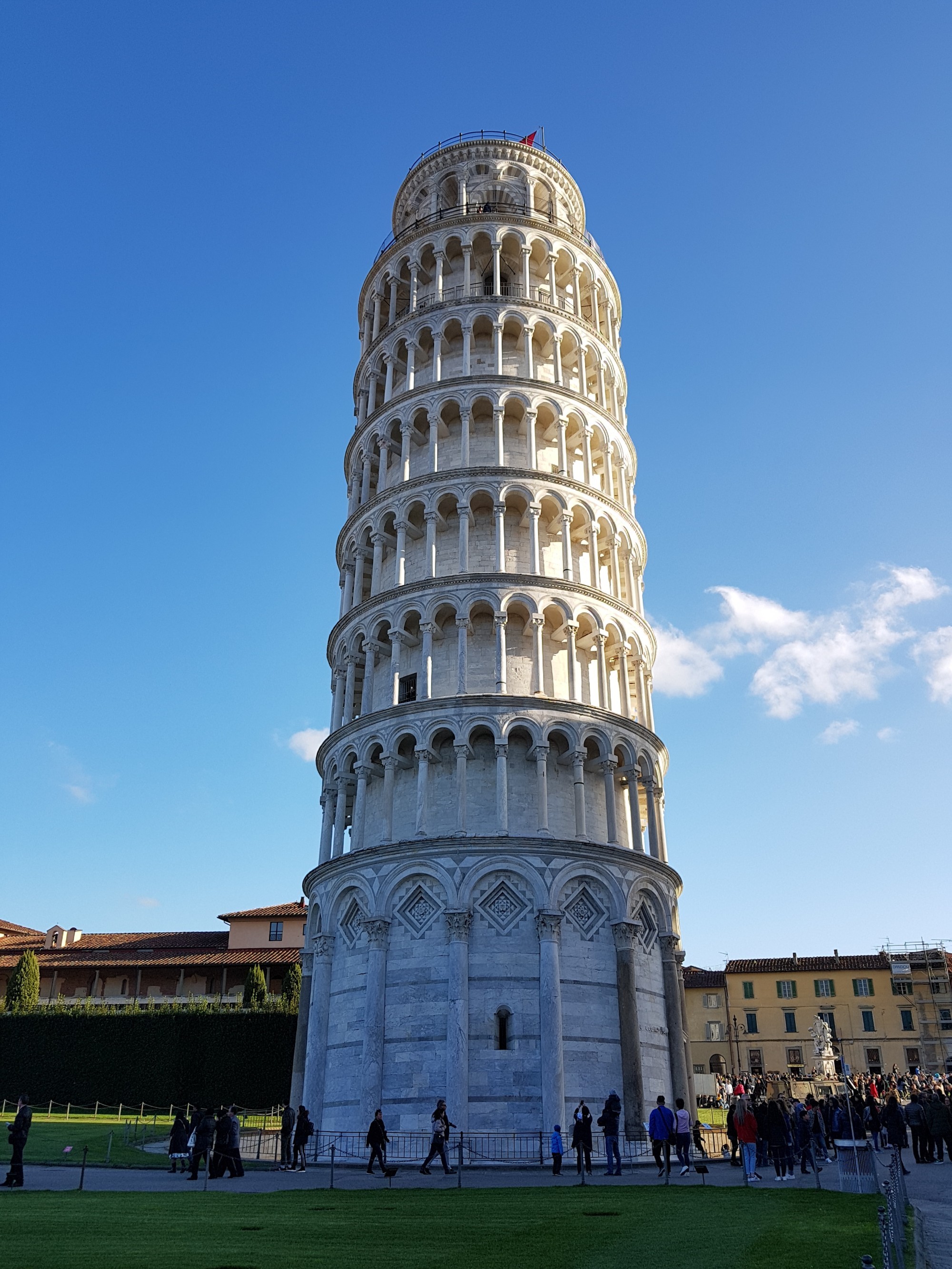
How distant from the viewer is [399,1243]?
1336 centimetres

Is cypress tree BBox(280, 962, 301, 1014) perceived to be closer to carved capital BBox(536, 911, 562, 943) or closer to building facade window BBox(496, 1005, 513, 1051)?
building facade window BBox(496, 1005, 513, 1051)

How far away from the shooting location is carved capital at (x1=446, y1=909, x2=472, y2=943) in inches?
1249

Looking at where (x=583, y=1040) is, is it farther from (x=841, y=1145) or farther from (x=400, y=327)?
(x=400, y=327)

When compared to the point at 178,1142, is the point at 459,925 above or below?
above

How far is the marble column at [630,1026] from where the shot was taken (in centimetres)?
3077

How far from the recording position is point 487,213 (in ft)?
150

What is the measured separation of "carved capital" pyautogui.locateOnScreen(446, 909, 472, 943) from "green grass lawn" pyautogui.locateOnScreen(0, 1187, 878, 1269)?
440 inches

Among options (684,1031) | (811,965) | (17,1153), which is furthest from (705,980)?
(17,1153)

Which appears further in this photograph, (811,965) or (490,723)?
(811,965)

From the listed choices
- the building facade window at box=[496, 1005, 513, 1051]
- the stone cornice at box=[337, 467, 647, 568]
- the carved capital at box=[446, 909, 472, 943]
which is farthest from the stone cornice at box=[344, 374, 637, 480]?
the building facade window at box=[496, 1005, 513, 1051]

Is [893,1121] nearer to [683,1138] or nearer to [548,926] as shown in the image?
[683,1138]

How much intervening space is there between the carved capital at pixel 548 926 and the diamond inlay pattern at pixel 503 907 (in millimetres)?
628

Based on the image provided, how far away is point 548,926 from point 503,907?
1599 mm

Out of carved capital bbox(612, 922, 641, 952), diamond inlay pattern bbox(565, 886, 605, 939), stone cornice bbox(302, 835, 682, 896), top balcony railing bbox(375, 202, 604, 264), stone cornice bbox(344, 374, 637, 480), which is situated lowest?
carved capital bbox(612, 922, 641, 952)
